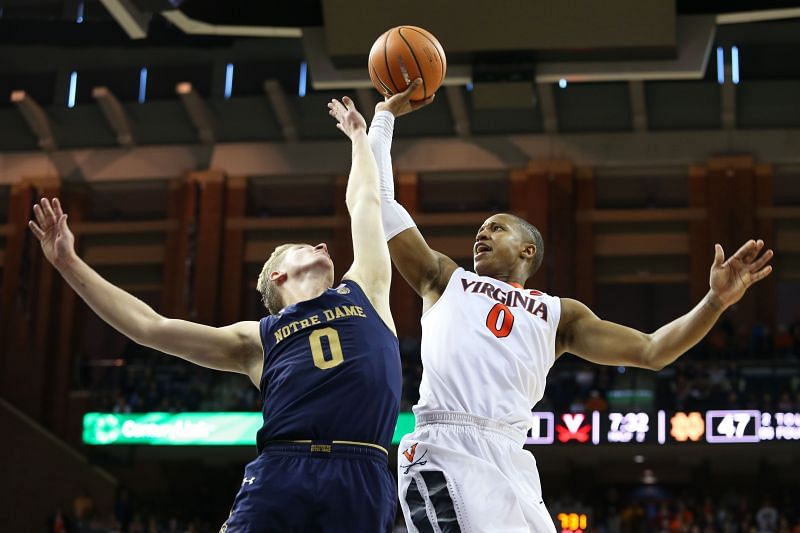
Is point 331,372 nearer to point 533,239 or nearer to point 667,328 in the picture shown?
point 667,328

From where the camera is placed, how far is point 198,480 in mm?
25719

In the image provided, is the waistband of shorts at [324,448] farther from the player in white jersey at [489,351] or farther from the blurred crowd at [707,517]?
the blurred crowd at [707,517]

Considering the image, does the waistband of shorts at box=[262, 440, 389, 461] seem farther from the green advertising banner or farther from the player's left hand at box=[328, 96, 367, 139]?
the green advertising banner

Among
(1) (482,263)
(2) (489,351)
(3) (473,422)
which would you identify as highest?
(1) (482,263)

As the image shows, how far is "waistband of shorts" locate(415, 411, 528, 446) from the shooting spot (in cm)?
480

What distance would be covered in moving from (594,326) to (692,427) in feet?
48.9

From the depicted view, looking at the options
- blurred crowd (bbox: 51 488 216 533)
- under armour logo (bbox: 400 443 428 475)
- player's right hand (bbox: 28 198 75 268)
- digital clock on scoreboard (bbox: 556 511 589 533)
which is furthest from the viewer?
blurred crowd (bbox: 51 488 216 533)

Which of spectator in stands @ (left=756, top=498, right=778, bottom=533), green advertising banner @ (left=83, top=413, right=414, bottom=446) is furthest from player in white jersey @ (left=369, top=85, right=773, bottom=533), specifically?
green advertising banner @ (left=83, top=413, right=414, bottom=446)

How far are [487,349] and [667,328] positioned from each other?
803mm

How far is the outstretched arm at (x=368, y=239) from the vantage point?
14.1ft

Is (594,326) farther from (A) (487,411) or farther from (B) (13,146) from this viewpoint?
(B) (13,146)

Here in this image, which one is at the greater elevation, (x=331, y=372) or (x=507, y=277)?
(x=507, y=277)

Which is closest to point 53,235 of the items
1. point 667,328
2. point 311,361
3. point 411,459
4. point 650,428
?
point 311,361

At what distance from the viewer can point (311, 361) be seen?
402 centimetres
